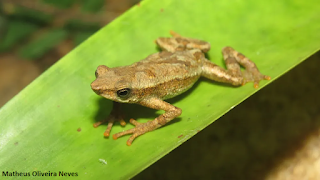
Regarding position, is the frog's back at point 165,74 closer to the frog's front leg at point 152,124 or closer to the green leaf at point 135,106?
the green leaf at point 135,106

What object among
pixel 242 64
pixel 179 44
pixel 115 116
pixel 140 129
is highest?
pixel 179 44

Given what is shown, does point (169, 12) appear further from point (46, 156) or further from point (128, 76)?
point (46, 156)

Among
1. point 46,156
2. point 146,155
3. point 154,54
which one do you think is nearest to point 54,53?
point 154,54

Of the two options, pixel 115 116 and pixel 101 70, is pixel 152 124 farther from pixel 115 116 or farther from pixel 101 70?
pixel 101 70

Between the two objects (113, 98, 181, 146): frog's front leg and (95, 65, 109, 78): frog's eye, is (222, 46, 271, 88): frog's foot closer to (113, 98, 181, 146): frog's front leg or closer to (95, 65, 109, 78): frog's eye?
(113, 98, 181, 146): frog's front leg

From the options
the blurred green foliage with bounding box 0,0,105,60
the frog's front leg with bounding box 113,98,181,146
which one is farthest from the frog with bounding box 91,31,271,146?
the blurred green foliage with bounding box 0,0,105,60

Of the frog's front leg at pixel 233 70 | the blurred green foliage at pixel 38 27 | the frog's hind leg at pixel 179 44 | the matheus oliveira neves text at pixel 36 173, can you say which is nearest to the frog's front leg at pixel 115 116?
the matheus oliveira neves text at pixel 36 173

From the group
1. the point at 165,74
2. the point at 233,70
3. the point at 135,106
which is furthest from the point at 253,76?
the point at 135,106
